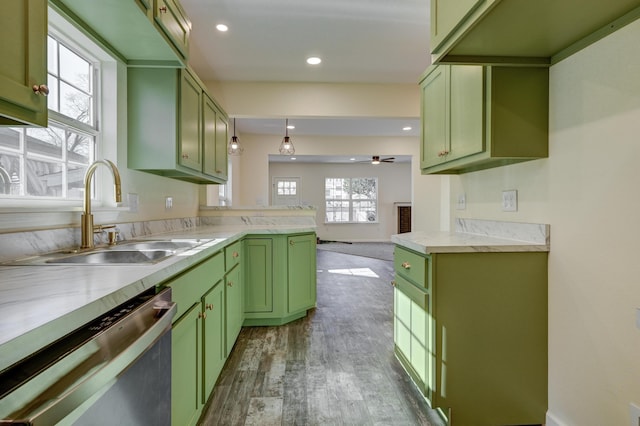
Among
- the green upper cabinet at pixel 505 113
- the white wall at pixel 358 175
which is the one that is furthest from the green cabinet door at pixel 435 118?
the white wall at pixel 358 175

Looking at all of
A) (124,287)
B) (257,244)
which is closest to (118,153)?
(257,244)

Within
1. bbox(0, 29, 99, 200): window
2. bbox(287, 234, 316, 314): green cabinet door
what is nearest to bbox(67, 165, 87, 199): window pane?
bbox(0, 29, 99, 200): window

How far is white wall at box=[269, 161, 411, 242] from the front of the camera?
1029 centimetres

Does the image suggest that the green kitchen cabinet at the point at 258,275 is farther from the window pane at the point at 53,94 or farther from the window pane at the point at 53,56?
the window pane at the point at 53,56

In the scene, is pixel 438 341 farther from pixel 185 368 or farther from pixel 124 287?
pixel 124 287

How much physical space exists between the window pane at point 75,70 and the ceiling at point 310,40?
0.93m

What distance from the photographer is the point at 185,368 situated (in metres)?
1.38

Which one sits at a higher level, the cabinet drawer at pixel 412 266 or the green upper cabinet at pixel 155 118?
the green upper cabinet at pixel 155 118

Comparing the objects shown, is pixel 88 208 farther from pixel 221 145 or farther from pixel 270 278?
pixel 221 145

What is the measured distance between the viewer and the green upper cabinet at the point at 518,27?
115cm

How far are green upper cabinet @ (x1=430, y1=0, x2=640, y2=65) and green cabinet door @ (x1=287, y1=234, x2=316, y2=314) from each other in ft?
6.60

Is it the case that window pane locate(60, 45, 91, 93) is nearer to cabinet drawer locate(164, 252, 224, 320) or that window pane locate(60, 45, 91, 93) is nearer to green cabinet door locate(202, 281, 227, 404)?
cabinet drawer locate(164, 252, 224, 320)

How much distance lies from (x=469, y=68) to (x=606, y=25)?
1.87 feet

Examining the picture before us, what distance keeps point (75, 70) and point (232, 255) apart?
4.56ft
